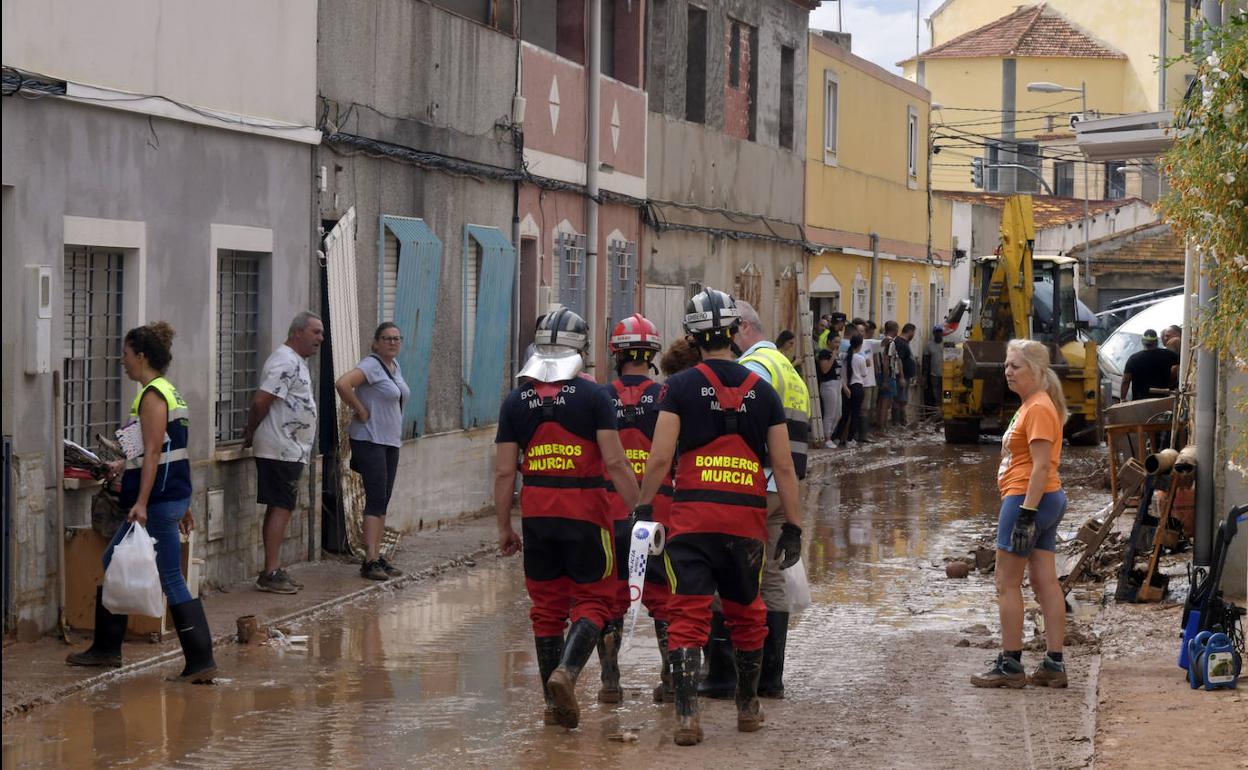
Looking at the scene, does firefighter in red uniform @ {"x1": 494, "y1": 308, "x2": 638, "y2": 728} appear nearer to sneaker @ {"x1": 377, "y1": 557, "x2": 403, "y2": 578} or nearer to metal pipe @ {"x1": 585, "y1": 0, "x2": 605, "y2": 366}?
sneaker @ {"x1": 377, "y1": 557, "x2": 403, "y2": 578}

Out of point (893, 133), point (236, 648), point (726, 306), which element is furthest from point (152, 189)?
point (893, 133)

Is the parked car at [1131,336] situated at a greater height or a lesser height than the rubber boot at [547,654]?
greater

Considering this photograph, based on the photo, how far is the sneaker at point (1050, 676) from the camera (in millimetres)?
9297

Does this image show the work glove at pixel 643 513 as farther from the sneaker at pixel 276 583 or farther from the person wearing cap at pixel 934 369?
the person wearing cap at pixel 934 369

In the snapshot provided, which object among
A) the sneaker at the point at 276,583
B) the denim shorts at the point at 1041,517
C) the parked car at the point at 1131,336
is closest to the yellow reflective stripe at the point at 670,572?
the denim shorts at the point at 1041,517

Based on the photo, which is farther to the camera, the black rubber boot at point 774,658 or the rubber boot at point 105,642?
the rubber boot at point 105,642

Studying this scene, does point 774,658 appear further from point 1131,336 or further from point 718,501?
point 1131,336

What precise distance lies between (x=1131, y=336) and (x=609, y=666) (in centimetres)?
2831

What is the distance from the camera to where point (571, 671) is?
794 cm

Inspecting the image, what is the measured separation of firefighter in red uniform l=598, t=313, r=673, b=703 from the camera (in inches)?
343

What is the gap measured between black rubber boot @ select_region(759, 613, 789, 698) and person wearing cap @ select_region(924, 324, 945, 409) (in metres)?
25.6

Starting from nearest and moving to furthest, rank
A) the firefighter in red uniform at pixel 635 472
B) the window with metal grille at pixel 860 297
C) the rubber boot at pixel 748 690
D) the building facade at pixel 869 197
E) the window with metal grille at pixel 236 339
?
1. the rubber boot at pixel 748 690
2. the firefighter in red uniform at pixel 635 472
3. the window with metal grille at pixel 236 339
4. the building facade at pixel 869 197
5. the window with metal grille at pixel 860 297

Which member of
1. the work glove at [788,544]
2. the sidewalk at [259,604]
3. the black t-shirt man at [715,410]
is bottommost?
the sidewalk at [259,604]

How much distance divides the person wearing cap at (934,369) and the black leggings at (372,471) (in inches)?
878
